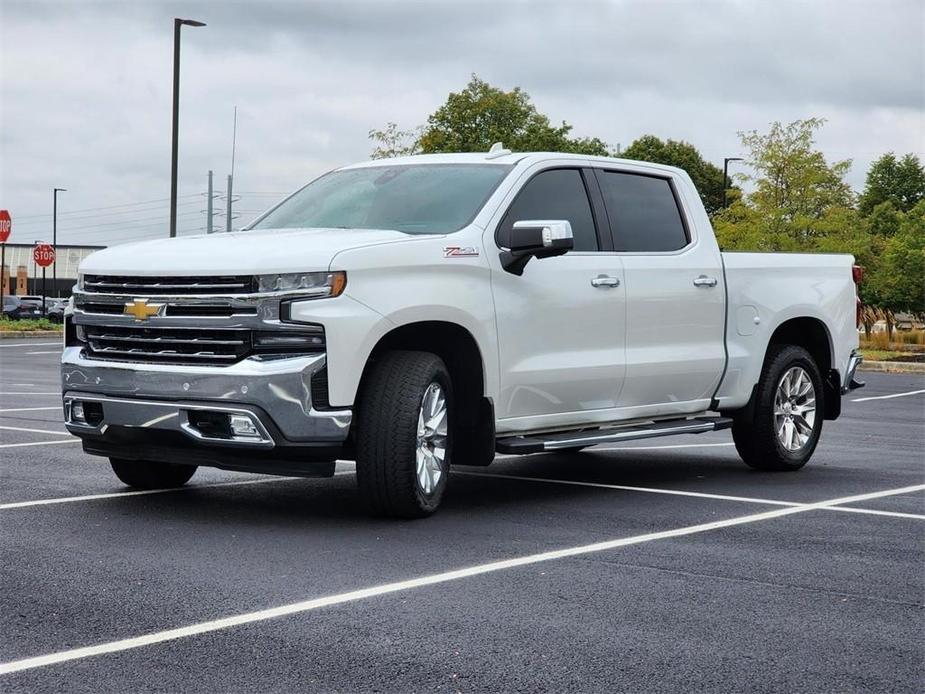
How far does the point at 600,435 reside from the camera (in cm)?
884

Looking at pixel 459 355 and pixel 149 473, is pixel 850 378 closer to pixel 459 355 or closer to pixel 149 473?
pixel 459 355

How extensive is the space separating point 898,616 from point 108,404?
4263 mm

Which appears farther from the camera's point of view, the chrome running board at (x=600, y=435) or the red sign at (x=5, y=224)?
the red sign at (x=5, y=224)

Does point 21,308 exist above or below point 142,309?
below

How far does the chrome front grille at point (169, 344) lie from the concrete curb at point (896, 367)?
2312 centimetres

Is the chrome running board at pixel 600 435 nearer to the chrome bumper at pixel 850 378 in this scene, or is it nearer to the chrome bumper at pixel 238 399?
the chrome bumper at pixel 238 399

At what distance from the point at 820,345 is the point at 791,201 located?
3120cm

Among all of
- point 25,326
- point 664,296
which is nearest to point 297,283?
point 664,296

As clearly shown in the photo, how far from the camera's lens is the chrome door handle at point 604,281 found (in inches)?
349

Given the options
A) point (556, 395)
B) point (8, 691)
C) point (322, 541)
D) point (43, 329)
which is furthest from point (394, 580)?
point (43, 329)

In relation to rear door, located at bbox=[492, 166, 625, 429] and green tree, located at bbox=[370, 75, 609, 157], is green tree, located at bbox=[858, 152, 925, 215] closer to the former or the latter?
green tree, located at bbox=[370, 75, 609, 157]

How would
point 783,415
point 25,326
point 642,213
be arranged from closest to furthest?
point 642,213
point 783,415
point 25,326

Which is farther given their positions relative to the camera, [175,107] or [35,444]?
[175,107]

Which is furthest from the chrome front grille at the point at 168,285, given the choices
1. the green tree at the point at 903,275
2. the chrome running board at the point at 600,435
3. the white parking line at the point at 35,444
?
the green tree at the point at 903,275
